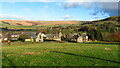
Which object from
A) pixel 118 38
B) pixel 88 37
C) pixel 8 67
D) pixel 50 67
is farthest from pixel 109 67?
pixel 88 37

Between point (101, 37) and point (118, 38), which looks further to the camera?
point (101, 37)

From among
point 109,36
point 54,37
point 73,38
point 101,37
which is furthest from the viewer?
point 54,37

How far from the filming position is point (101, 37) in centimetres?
10781

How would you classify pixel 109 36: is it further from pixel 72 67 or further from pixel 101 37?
pixel 72 67

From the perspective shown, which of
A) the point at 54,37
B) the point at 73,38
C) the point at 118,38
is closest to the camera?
the point at 118,38

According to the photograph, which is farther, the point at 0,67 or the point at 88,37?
the point at 88,37

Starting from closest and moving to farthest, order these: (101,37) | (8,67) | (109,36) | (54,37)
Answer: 1. (8,67)
2. (109,36)
3. (101,37)
4. (54,37)

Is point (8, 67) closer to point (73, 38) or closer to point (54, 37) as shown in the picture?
point (73, 38)

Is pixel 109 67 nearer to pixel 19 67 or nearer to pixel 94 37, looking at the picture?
pixel 19 67

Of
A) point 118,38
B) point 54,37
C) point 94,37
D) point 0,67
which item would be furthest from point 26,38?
point 0,67

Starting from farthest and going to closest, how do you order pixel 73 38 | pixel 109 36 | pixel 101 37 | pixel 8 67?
pixel 73 38
pixel 101 37
pixel 109 36
pixel 8 67

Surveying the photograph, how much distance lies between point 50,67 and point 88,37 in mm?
111613

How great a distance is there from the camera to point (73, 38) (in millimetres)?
115438

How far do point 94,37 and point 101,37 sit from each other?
20.0ft
